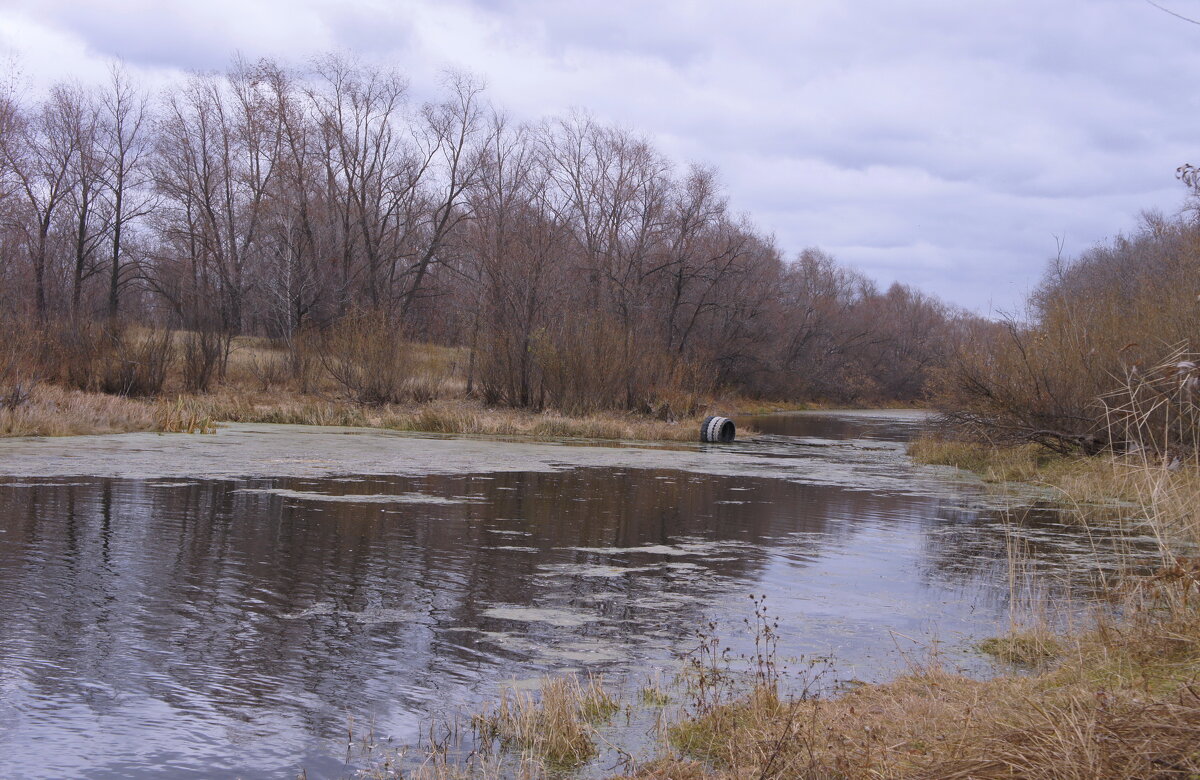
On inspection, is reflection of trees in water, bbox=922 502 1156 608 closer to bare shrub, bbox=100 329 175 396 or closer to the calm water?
the calm water

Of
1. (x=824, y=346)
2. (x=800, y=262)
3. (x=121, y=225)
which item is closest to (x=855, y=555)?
(x=121, y=225)

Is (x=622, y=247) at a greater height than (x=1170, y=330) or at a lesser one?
greater

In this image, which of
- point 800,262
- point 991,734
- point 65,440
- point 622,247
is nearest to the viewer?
point 991,734

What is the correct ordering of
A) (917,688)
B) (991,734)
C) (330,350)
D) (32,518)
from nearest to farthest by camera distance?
(991,734) < (917,688) < (32,518) < (330,350)

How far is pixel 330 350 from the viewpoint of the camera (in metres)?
31.4

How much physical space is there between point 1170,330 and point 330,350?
2346 cm

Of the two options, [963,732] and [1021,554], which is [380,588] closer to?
[963,732]

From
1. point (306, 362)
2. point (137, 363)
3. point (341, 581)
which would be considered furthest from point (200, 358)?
point (341, 581)

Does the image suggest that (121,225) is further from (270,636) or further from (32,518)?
(270,636)

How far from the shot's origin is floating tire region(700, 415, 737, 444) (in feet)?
93.9

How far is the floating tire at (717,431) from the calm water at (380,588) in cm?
1113

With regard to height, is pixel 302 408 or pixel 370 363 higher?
pixel 370 363

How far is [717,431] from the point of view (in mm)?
28609

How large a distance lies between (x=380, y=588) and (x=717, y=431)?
69.0 ft
